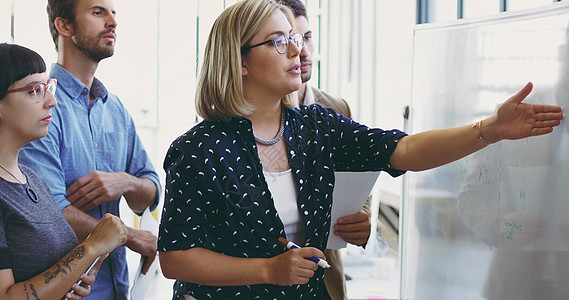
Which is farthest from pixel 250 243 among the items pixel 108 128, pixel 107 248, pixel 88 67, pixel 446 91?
pixel 446 91

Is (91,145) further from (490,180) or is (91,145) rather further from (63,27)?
(490,180)

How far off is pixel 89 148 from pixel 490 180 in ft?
4.29

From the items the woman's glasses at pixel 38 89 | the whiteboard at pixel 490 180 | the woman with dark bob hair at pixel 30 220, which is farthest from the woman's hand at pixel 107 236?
the whiteboard at pixel 490 180

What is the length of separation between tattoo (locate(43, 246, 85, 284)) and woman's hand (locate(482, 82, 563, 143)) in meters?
1.05

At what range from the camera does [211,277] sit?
1.32m

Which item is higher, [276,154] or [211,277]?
[276,154]

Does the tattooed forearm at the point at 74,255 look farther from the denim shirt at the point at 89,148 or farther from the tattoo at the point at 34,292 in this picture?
the denim shirt at the point at 89,148

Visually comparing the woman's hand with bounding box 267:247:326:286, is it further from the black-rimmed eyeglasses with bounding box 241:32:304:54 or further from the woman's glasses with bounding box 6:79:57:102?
the woman's glasses with bounding box 6:79:57:102

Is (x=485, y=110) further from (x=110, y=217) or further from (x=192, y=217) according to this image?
(x=110, y=217)

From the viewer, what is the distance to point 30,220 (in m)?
1.28

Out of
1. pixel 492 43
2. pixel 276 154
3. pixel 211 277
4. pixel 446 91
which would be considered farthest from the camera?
pixel 446 91

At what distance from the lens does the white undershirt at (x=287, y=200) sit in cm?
140

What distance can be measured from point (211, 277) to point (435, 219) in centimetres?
108

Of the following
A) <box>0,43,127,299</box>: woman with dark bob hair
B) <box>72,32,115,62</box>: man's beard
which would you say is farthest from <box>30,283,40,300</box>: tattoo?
<box>72,32,115,62</box>: man's beard
